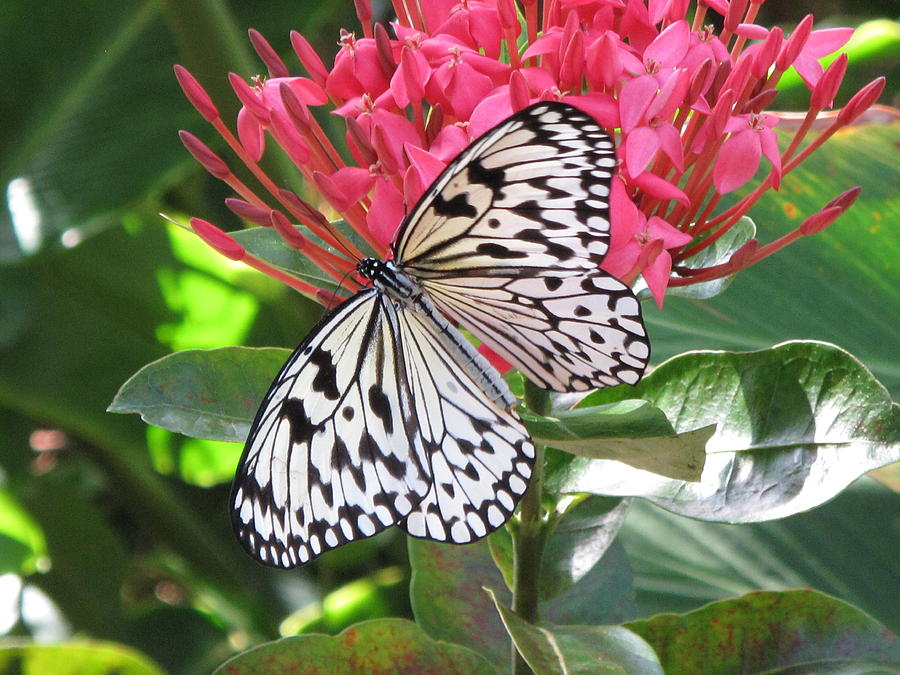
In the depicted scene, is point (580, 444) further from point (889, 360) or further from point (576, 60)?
point (889, 360)

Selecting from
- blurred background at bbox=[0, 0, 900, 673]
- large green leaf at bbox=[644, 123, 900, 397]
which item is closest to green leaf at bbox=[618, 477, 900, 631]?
blurred background at bbox=[0, 0, 900, 673]

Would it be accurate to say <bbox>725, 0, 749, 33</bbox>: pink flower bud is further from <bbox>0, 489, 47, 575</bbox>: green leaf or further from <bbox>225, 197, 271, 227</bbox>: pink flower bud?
<bbox>0, 489, 47, 575</bbox>: green leaf

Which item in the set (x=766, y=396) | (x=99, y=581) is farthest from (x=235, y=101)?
(x=766, y=396)

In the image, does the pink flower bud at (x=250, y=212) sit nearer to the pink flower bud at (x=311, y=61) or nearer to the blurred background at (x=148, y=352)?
the pink flower bud at (x=311, y=61)

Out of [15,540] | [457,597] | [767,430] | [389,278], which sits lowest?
[15,540]

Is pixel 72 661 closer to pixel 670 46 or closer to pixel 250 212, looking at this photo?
pixel 250 212

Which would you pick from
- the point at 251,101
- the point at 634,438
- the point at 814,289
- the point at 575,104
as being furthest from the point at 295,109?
the point at 814,289
